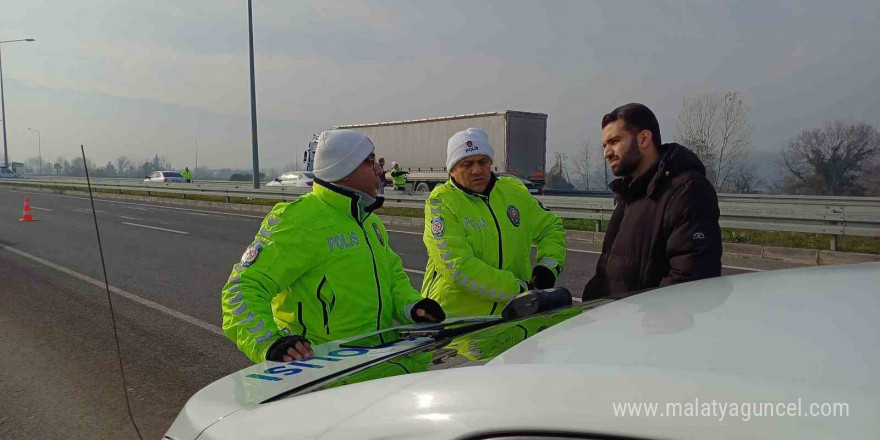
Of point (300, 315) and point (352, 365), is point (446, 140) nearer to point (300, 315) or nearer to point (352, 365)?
point (300, 315)

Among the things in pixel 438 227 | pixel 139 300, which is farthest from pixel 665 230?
pixel 139 300

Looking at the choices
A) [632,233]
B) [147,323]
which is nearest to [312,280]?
[632,233]

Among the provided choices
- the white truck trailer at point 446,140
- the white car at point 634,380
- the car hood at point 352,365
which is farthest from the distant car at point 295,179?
the white car at point 634,380

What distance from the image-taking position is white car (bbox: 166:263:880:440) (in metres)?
0.85

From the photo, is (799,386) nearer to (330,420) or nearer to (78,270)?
(330,420)

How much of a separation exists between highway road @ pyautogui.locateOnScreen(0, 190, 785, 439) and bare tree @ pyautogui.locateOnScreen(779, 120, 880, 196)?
39.8ft

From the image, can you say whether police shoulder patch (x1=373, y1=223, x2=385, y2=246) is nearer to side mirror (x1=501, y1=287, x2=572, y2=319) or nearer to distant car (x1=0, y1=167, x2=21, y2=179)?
side mirror (x1=501, y1=287, x2=572, y2=319)

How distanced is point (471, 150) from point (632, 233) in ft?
3.08

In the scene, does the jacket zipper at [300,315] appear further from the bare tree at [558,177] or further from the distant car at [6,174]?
the distant car at [6,174]

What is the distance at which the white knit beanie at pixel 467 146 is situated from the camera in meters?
3.07

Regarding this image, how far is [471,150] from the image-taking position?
121 inches

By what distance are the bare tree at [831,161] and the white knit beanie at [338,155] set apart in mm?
20594

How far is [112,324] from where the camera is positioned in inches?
212

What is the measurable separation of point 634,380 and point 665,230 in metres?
1.54
